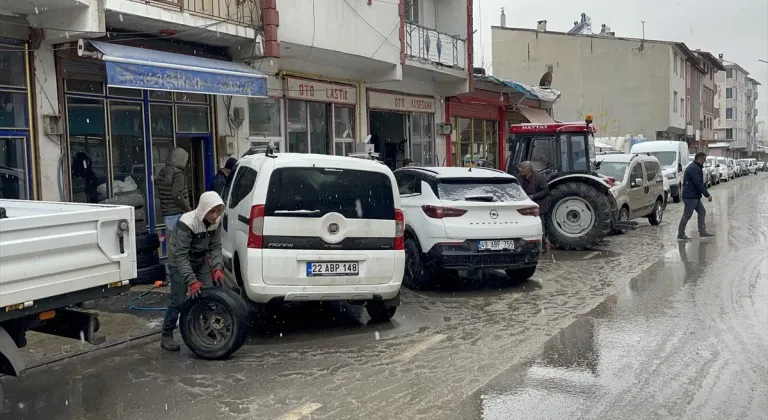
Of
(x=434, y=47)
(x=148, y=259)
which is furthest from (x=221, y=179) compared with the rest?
(x=434, y=47)

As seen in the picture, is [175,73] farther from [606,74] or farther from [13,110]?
[606,74]

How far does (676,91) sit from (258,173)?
47509 millimetres

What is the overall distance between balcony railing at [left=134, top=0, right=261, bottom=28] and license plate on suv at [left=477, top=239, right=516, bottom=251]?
594 cm

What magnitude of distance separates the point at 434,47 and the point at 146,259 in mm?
11222

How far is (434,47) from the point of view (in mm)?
18812

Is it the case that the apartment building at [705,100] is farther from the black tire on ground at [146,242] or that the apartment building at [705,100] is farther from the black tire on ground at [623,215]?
the black tire on ground at [146,242]

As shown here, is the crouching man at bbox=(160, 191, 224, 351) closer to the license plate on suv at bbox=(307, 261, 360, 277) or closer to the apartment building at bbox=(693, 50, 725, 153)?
the license plate on suv at bbox=(307, 261, 360, 277)

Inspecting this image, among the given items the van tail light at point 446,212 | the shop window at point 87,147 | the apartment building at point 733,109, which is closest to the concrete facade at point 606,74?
the shop window at point 87,147

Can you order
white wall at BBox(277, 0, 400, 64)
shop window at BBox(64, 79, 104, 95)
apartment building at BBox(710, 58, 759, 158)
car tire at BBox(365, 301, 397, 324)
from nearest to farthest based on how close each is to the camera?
car tire at BBox(365, 301, 397, 324) → shop window at BBox(64, 79, 104, 95) → white wall at BBox(277, 0, 400, 64) → apartment building at BBox(710, 58, 759, 158)

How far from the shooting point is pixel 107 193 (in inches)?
441

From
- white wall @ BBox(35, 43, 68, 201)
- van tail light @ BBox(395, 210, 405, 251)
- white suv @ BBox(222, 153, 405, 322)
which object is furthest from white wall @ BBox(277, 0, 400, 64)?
van tail light @ BBox(395, 210, 405, 251)

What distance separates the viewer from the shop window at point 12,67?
31.6 feet

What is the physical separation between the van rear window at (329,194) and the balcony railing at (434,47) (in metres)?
10.5

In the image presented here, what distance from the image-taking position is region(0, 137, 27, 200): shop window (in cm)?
967
